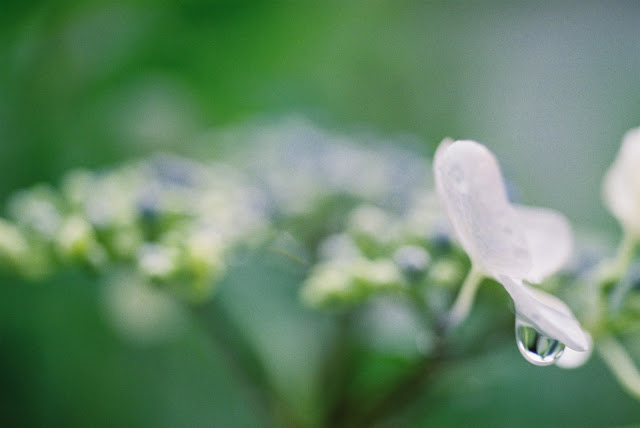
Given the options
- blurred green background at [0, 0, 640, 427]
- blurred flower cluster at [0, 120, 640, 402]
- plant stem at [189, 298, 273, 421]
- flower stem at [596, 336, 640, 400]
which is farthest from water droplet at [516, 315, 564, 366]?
plant stem at [189, 298, 273, 421]

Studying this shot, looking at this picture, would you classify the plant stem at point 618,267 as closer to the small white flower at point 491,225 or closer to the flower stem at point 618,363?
the flower stem at point 618,363

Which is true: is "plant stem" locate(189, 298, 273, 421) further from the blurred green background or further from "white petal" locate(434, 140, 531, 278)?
"white petal" locate(434, 140, 531, 278)

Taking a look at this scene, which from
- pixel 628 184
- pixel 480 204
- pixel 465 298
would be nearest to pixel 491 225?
pixel 480 204

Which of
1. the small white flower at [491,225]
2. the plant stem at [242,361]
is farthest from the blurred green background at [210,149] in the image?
the small white flower at [491,225]

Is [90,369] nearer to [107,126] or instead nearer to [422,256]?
[107,126]

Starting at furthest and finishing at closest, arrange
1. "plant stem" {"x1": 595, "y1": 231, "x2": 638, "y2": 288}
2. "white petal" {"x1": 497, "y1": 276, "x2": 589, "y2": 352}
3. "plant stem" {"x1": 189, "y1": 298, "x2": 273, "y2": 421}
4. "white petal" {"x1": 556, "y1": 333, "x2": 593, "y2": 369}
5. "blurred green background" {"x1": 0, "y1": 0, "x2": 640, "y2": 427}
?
"blurred green background" {"x1": 0, "y1": 0, "x2": 640, "y2": 427}
"plant stem" {"x1": 189, "y1": 298, "x2": 273, "y2": 421}
"plant stem" {"x1": 595, "y1": 231, "x2": 638, "y2": 288}
"white petal" {"x1": 556, "y1": 333, "x2": 593, "y2": 369}
"white petal" {"x1": 497, "y1": 276, "x2": 589, "y2": 352}

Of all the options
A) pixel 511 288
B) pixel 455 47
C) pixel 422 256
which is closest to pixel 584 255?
pixel 422 256

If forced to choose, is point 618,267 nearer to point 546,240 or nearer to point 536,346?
point 546,240
